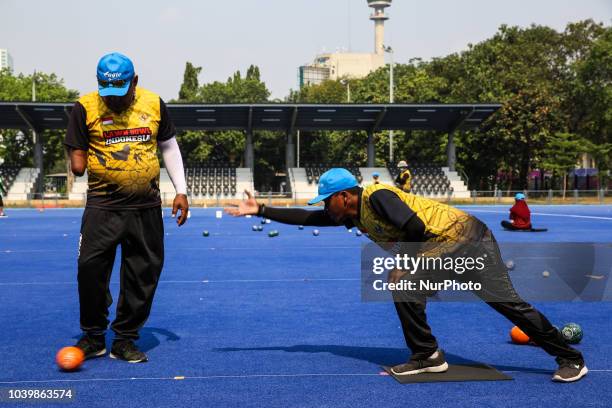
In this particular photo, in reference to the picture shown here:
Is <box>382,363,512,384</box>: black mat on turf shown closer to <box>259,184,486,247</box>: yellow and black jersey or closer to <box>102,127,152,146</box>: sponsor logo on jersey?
<box>259,184,486,247</box>: yellow and black jersey

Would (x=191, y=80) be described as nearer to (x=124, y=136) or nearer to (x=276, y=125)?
(x=276, y=125)

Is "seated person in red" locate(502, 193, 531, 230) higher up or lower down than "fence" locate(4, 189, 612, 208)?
higher up

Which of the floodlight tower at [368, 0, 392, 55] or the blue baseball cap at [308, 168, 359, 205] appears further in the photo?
the floodlight tower at [368, 0, 392, 55]

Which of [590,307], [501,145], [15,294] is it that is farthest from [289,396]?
[501,145]

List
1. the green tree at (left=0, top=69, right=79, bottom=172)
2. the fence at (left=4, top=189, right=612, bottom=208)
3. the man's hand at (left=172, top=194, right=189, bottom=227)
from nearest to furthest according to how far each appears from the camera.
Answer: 1. the man's hand at (left=172, top=194, right=189, bottom=227)
2. the fence at (left=4, top=189, right=612, bottom=208)
3. the green tree at (left=0, top=69, right=79, bottom=172)

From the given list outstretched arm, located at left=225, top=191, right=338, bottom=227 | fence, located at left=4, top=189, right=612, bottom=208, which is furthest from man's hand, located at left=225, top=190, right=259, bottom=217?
fence, located at left=4, top=189, right=612, bottom=208

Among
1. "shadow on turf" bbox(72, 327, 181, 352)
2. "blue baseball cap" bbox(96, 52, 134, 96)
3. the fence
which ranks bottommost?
the fence

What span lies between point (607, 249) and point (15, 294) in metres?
12.4

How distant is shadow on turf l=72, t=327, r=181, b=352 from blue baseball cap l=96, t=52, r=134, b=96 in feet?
7.71

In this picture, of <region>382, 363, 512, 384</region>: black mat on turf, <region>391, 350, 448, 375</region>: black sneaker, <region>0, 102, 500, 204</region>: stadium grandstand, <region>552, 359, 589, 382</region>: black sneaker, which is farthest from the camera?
<region>0, 102, 500, 204</region>: stadium grandstand

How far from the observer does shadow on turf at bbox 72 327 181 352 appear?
6.82 m

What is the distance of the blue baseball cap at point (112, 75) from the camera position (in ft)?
18.8

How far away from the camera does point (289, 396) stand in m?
5.06

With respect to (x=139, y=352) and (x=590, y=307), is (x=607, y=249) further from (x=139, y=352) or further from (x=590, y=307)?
(x=139, y=352)
